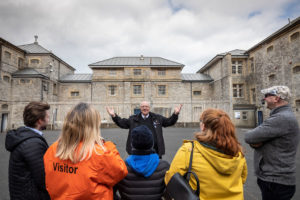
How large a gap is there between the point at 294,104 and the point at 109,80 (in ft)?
62.7

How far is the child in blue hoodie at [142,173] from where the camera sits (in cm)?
166

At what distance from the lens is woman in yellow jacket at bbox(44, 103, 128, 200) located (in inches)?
59.2

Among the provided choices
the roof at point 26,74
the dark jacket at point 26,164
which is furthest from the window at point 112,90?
the dark jacket at point 26,164

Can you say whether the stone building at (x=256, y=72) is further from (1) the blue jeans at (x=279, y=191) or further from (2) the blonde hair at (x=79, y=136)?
(2) the blonde hair at (x=79, y=136)

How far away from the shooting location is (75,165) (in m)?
1.51

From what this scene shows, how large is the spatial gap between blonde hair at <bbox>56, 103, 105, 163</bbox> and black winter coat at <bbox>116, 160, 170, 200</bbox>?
46cm

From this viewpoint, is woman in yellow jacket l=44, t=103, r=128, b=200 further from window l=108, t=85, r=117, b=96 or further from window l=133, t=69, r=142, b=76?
window l=133, t=69, r=142, b=76

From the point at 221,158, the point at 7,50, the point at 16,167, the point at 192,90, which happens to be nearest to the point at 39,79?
the point at 7,50

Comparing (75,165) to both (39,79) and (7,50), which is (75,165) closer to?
(39,79)

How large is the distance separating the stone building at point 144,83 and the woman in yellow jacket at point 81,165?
1465cm

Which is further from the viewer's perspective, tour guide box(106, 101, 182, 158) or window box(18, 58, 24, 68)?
window box(18, 58, 24, 68)

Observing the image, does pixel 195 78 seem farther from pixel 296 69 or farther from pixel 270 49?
pixel 296 69

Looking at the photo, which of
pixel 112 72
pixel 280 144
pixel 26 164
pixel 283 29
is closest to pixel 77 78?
pixel 112 72

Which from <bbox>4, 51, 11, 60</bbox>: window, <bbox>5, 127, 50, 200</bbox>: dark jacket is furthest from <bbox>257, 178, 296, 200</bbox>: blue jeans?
<bbox>4, 51, 11, 60</bbox>: window
